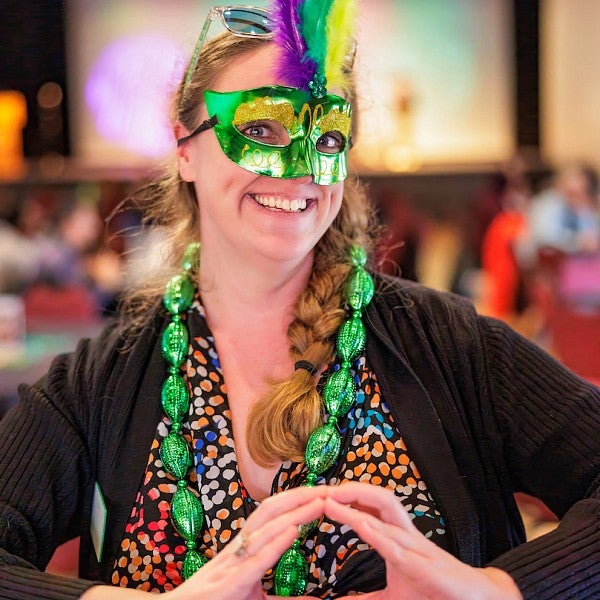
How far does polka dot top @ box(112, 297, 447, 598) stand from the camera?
1353 mm

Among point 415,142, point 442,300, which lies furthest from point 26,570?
point 415,142

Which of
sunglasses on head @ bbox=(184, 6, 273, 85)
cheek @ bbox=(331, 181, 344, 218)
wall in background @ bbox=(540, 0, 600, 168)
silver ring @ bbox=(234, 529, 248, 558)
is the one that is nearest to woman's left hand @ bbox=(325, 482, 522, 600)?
silver ring @ bbox=(234, 529, 248, 558)

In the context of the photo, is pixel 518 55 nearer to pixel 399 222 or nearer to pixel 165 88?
pixel 399 222

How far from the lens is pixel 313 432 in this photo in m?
1.39

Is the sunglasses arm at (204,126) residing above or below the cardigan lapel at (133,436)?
above

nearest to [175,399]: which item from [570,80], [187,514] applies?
[187,514]

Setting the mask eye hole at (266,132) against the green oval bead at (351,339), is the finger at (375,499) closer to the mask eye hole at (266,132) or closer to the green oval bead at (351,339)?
the green oval bead at (351,339)

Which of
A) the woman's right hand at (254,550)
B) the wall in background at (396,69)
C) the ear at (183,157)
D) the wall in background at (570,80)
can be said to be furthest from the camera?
the wall in background at (396,69)

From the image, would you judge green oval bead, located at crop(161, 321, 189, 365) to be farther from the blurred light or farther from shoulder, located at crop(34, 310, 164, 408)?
the blurred light

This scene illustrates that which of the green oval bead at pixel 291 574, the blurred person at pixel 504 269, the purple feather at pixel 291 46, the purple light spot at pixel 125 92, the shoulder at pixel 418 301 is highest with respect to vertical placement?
the purple light spot at pixel 125 92

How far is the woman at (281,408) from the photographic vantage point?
1365mm

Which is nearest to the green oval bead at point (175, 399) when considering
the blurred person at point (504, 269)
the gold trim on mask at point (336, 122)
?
the gold trim on mask at point (336, 122)

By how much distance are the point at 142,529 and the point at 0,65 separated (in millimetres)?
9185

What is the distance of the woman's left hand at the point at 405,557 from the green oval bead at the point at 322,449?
6.5 inches
